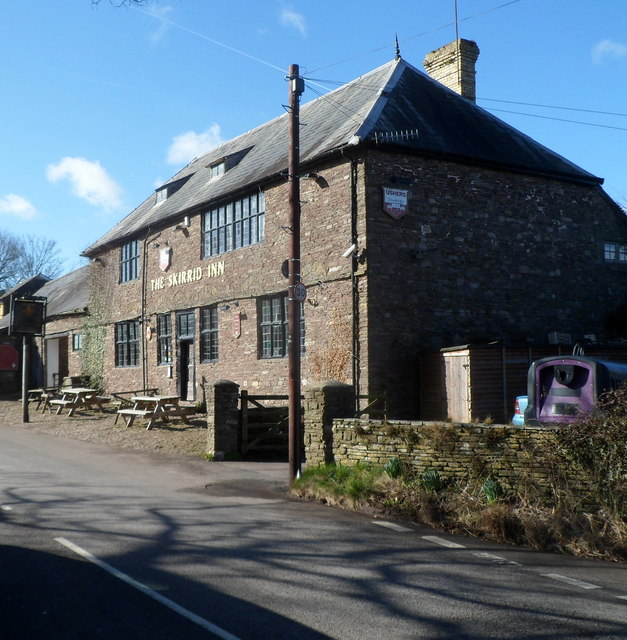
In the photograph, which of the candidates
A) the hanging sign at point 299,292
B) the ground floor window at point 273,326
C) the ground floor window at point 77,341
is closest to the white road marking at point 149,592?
the hanging sign at point 299,292

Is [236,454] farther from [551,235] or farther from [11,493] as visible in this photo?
[551,235]

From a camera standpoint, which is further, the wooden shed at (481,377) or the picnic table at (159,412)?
the picnic table at (159,412)

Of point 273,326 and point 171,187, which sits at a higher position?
point 171,187

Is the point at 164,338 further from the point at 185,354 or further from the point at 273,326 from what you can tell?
the point at 273,326

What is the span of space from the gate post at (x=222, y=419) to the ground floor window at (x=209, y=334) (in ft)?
27.7

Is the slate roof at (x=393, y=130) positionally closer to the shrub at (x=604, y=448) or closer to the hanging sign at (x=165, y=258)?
the hanging sign at (x=165, y=258)

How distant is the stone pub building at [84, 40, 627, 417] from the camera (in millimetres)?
18781

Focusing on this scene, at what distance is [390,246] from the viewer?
61.6 feet

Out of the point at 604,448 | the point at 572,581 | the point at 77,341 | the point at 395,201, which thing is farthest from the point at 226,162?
the point at 572,581

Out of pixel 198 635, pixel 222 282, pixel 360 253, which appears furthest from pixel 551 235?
pixel 198 635

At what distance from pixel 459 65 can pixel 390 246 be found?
31.3ft

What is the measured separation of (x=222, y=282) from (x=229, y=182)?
3479 mm

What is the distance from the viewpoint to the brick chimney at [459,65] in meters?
24.9

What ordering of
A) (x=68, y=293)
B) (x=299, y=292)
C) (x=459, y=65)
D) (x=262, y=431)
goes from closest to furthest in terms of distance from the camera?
1. (x=299, y=292)
2. (x=262, y=431)
3. (x=459, y=65)
4. (x=68, y=293)
